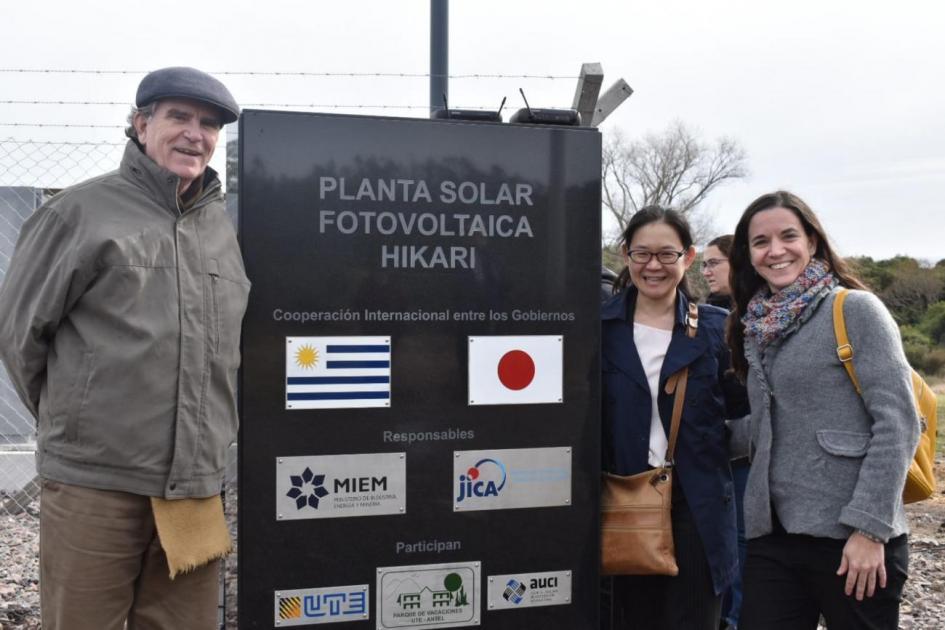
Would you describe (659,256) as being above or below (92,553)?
above

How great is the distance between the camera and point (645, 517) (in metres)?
2.70

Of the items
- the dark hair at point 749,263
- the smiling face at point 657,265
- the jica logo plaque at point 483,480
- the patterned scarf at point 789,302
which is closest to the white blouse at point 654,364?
the smiling face at point 657,265

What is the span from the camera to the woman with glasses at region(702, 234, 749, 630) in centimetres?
277

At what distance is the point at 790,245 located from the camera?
2475mm

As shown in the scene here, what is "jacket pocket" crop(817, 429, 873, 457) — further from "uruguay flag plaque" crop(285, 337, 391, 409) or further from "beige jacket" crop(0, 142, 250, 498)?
"beige jacket" crop(0, 142, 250, 498)

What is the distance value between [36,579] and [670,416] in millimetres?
3275

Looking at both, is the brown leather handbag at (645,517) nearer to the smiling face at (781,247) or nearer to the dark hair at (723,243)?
the smiling face at (781,247)

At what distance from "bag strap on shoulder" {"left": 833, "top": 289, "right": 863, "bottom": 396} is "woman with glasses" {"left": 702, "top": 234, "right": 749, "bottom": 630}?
424 mm

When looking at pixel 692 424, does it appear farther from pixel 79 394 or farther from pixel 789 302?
pixel 79 394

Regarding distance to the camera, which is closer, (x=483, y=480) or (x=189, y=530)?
(x=189, y=530)

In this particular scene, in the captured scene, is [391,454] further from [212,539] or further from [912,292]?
[912,292]

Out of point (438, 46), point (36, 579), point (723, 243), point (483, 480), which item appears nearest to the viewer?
point (483, 480)

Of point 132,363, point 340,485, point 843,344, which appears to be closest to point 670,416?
point 843,344

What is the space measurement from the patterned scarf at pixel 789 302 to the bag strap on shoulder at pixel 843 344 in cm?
8
